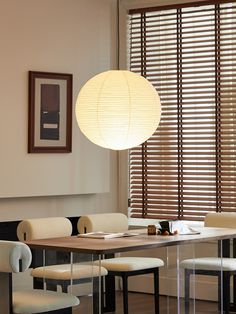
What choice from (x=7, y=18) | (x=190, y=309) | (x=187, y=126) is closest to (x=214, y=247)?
(x=190, y=309)

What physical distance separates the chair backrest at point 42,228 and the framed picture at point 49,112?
106 cm

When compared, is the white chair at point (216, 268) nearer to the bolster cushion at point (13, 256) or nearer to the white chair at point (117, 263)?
the white chair at point (117, 263)

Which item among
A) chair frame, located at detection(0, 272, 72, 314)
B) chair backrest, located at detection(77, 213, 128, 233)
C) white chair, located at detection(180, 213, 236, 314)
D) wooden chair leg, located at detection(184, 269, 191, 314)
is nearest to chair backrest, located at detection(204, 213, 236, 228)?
white chair, located at detection(180, 213, 236, 314)

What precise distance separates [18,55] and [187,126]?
1688 millimetres

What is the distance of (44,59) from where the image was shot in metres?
6.96

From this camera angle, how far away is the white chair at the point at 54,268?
16.6 ft

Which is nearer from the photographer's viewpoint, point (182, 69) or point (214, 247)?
point (214, 247)

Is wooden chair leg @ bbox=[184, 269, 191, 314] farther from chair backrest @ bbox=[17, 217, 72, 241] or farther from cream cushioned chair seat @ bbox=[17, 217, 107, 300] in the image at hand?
chair backrest @ bbox=[17, 217, 72, 241]

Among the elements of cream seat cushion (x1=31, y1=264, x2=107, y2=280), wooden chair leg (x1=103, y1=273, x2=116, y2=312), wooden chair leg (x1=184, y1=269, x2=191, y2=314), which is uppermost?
cream seat cushion (x1=31, y1=264, x2=107, y2=280)

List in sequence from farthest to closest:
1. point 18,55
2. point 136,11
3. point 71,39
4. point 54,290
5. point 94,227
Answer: point 136,11
point 71,39
point 18,55
point 94,227
point 54,290

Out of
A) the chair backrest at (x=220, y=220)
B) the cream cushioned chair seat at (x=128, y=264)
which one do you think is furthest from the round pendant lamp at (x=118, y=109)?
the chair backrest at (x=220, y=220)

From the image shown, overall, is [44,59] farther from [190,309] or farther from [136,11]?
[190,309]

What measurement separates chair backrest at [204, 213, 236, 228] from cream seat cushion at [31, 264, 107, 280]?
5.49ft

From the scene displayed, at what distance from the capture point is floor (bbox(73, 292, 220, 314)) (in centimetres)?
502
